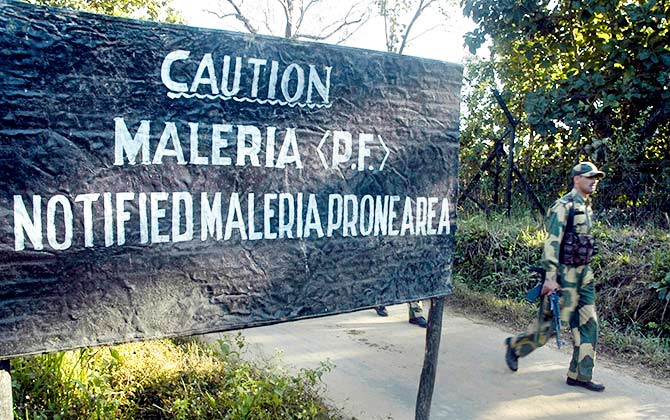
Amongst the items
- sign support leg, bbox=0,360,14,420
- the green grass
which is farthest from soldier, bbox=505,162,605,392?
sign support leg, bbox=0,360,14,420

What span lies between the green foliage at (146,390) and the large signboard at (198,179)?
111cm

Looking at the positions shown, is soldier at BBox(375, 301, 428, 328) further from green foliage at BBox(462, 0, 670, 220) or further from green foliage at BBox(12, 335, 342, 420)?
green foliage at BBox(462, 0, 670, 220)

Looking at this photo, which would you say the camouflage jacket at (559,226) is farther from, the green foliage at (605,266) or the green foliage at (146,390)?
the green foliage at (146,390)

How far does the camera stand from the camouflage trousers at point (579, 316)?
177 inches

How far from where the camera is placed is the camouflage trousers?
450cm

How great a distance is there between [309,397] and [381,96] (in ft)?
6.82

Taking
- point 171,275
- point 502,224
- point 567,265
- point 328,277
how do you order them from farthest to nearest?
point 502,224 → point 567,265 → point 328,277 → point 171,275

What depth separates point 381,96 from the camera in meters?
2.86

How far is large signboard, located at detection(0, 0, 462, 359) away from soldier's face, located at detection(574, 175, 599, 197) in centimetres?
204

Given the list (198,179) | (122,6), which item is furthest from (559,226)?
(122,6)

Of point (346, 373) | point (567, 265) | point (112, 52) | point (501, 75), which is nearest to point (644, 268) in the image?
point (567, 265)

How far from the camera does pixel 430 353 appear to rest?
127 inches

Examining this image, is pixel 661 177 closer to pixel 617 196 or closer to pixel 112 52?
pixel 617 196

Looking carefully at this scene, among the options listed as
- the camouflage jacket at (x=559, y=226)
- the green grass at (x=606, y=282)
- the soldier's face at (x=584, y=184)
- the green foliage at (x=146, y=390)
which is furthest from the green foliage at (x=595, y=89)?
the green foliage at (x=146, y=390)
